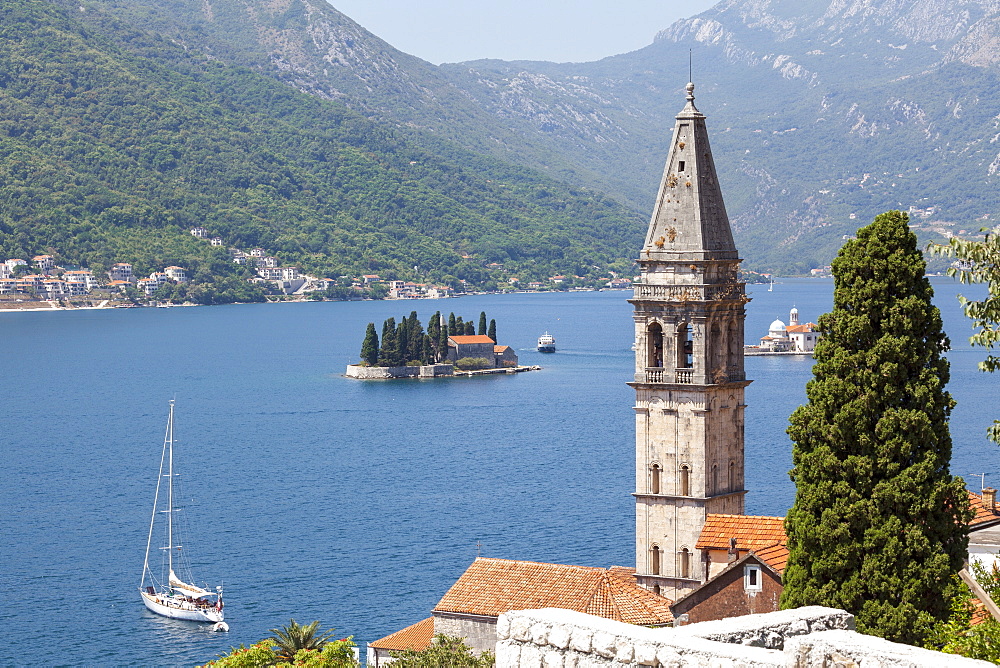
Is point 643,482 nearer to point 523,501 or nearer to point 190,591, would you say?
point 190,591

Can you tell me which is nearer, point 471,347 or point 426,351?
point 426,351

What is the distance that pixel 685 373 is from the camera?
34875 mm

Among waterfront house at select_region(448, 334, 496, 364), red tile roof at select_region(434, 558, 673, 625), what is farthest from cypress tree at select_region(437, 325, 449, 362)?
red tile roof at select_region(434, 558, 673, 625)

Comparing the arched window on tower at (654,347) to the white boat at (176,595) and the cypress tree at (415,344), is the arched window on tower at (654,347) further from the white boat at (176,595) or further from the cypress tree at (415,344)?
the cypress tree at (415,344)

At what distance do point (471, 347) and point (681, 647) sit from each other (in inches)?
6090

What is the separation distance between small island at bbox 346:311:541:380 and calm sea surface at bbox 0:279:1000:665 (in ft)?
13.0

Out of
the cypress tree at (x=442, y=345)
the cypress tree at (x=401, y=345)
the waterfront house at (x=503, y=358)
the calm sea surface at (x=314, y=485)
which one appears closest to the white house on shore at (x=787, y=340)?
the calm sea surface at (x=314, y=485)

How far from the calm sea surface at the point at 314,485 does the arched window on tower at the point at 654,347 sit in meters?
Result: 20.2

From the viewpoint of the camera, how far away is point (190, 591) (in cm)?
5934

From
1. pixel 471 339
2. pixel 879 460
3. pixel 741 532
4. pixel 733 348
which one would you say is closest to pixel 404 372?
pixel 471 339

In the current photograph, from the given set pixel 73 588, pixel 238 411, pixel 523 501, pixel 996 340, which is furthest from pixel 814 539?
pixel 238 411

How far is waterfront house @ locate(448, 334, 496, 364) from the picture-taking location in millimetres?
165750

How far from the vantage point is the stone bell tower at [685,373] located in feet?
113

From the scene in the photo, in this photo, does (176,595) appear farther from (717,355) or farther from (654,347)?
(717,355)
